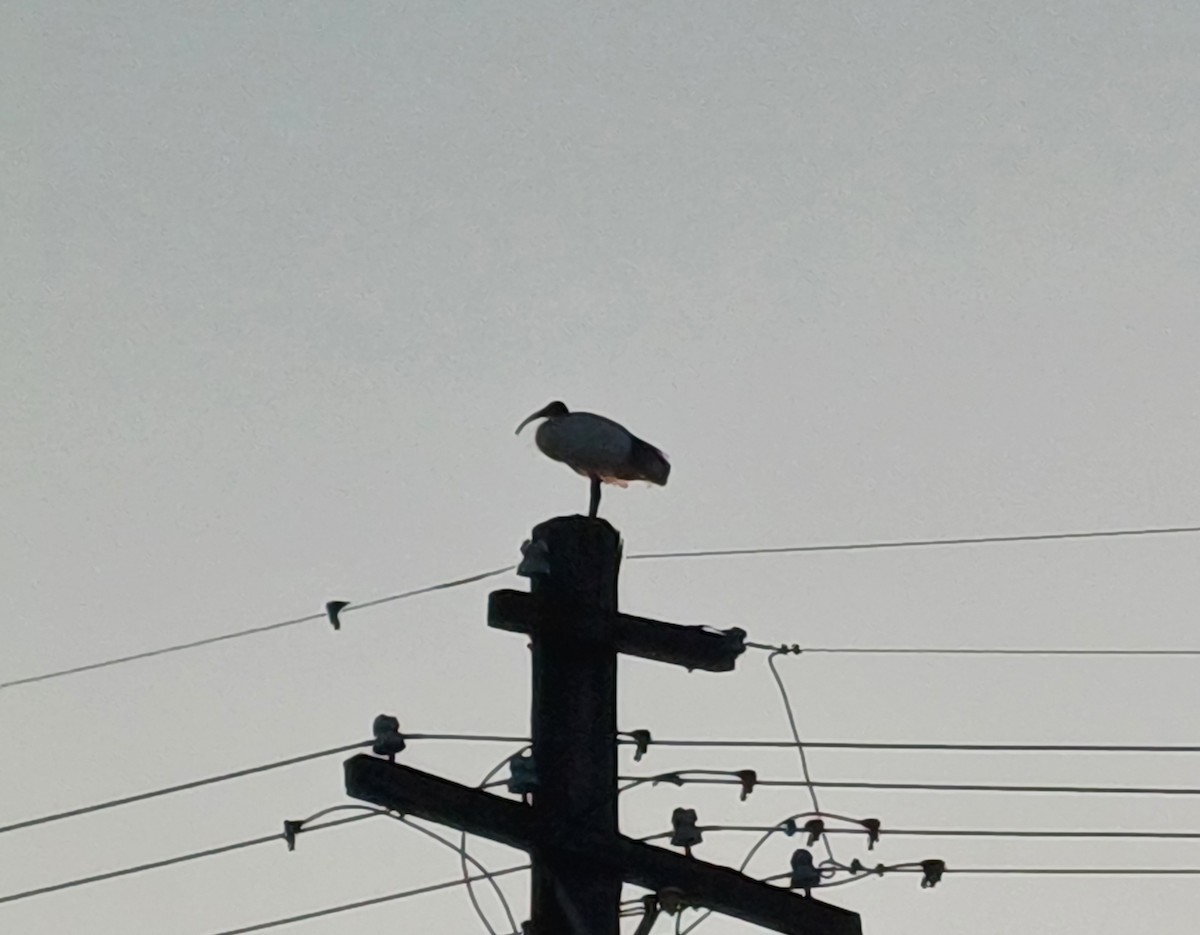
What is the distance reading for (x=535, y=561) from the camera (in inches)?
290

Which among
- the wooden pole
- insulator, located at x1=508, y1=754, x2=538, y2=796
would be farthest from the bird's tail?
insulator, located at x1=508, y1=754, x2=538, y2=796

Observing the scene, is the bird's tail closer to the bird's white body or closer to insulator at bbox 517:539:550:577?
the bird's white body

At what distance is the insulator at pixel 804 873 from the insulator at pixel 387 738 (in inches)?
57.3

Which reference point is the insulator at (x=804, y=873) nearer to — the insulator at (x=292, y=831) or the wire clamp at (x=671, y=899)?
the wire clamp at (x=671, y=899)

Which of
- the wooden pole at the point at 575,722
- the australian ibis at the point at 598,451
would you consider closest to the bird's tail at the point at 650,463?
the australian ibis at the point at 598,451

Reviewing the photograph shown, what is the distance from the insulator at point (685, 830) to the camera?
715 cm

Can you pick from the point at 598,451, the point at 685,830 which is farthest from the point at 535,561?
the point at 685,830

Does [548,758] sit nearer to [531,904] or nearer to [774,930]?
[531,904]

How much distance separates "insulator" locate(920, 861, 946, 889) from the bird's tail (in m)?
1.72

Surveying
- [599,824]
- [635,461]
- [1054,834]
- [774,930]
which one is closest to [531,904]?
[599,824]

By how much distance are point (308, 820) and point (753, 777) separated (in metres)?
1.63

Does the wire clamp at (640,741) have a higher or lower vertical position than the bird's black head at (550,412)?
lower

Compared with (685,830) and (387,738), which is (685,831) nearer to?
(685,830)

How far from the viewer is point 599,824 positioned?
702 cm
